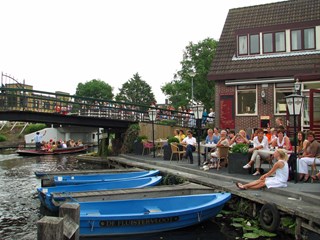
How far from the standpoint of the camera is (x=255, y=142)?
11914 millimetres

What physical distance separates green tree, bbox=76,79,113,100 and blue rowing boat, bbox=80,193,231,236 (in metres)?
80.2

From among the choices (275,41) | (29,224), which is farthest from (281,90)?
(29,224)

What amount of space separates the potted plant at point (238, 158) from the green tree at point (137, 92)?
80.1 m

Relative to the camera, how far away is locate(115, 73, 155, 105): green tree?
302 ft

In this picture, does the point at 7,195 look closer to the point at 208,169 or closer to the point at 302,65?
the point at 208,169

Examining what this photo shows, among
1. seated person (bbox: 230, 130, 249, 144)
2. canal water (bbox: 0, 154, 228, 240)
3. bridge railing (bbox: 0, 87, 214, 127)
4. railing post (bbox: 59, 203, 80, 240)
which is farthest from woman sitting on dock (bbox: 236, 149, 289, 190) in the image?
bridge railing (bbox: 0, 87, 214, 127)

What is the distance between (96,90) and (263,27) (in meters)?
70.4

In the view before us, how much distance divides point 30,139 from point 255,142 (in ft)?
137

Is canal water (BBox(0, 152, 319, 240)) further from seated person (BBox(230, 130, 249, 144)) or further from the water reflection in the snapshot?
seated person (BBox(230, 130, 249, 144))

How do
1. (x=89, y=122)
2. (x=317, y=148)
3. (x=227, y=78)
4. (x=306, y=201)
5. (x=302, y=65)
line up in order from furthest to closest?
(x=89, y=122)
(x=227, y=78)
(x=302, y=65)
(x=317, y=148)
(x=306, y=201)

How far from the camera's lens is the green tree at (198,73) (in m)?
43.6

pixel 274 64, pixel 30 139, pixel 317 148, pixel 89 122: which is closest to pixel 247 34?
pixel 274 64

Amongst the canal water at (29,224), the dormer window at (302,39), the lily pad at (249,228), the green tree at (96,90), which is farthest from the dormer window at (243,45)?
the green tree at (96,90)

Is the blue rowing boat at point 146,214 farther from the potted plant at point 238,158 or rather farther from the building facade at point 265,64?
the building facade at point 265,64
